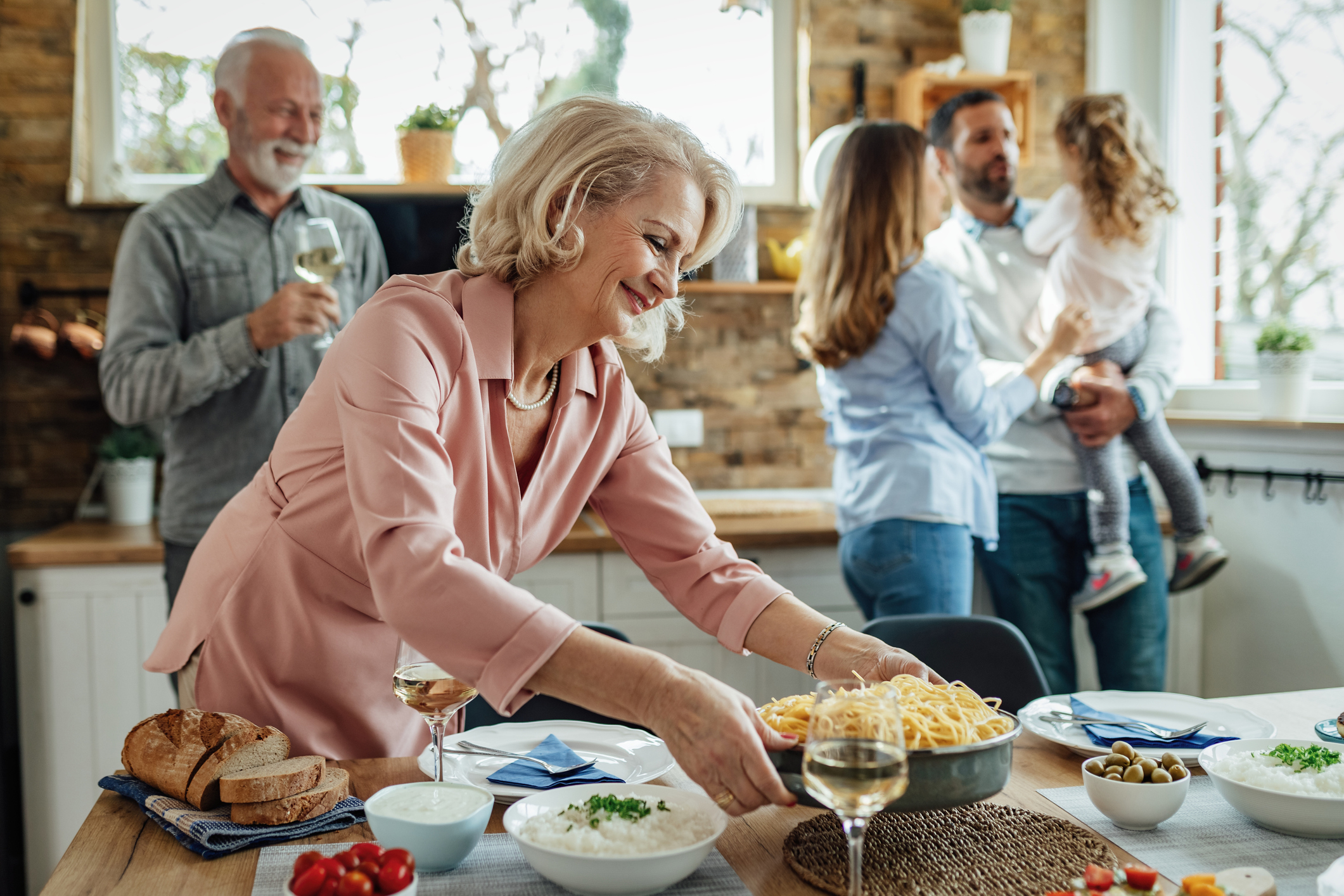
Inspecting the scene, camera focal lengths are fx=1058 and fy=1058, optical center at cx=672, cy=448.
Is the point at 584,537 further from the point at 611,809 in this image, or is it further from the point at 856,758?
the point at 856,758

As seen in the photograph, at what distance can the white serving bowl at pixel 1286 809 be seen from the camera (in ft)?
3.42

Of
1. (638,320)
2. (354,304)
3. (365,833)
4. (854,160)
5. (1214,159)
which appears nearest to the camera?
(365,833)

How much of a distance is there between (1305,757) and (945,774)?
476 millimetres

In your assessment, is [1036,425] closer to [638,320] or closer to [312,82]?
[638,320]

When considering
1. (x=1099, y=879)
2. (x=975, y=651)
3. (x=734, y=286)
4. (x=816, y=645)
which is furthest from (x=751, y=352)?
(x=1099, y=879)

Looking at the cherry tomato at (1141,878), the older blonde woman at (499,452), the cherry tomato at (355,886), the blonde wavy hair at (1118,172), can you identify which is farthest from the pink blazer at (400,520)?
the blonde wavy hair at (1118,172)

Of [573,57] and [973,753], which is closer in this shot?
[973,753]

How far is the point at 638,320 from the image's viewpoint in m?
1.57

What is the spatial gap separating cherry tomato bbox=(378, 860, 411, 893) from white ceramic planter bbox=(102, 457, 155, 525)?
2408 millimetres

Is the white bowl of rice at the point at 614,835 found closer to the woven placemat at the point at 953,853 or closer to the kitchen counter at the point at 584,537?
the woven placemat at the point at 953,853

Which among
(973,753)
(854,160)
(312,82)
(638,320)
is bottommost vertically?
(973,753)

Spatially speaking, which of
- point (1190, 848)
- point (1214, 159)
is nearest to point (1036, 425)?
point (1214, 159)

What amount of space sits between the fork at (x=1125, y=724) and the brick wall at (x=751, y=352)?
2032mm

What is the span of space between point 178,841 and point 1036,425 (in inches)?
84.5
